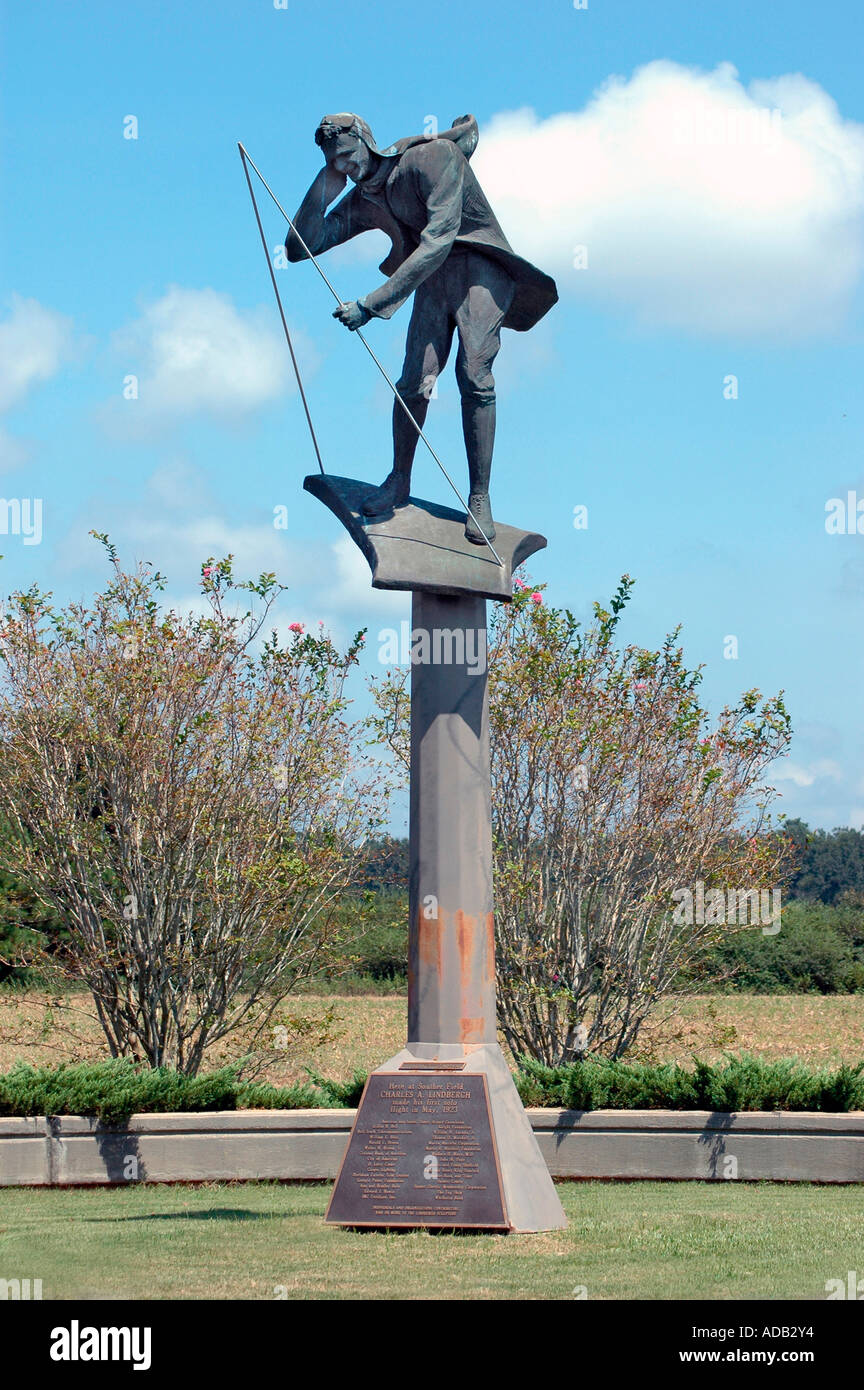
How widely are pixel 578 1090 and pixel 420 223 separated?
23.2 ft

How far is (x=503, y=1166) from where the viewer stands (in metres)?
9.02

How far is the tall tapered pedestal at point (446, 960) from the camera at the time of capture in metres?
9.04

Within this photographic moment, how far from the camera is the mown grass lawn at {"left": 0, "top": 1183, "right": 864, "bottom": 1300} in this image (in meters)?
7.34

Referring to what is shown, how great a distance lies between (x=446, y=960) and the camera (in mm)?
9531

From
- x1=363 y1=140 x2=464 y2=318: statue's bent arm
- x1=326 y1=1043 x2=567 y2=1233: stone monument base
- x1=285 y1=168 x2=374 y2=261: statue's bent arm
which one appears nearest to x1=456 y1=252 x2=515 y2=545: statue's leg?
x1=363 y1=140 x2=464 y2=318: statue's bent arm

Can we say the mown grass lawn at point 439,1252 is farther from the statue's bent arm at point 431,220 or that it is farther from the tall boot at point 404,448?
the statue's bent arm at point 431,220

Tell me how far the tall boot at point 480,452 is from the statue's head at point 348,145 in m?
1.71

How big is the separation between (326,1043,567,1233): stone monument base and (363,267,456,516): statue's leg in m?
3.83

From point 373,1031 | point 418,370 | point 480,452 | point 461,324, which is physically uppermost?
point 461,324

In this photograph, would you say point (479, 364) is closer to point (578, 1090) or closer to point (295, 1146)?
point (578, 1090)

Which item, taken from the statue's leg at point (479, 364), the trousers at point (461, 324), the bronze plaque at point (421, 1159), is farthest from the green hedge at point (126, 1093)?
the trousers at point (461, 324)

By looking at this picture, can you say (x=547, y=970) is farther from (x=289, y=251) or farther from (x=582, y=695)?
(x=289, y=251)

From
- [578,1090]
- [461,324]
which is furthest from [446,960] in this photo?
[461,324]

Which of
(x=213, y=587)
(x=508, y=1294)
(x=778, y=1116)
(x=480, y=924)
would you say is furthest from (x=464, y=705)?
(x=213, y=587)
